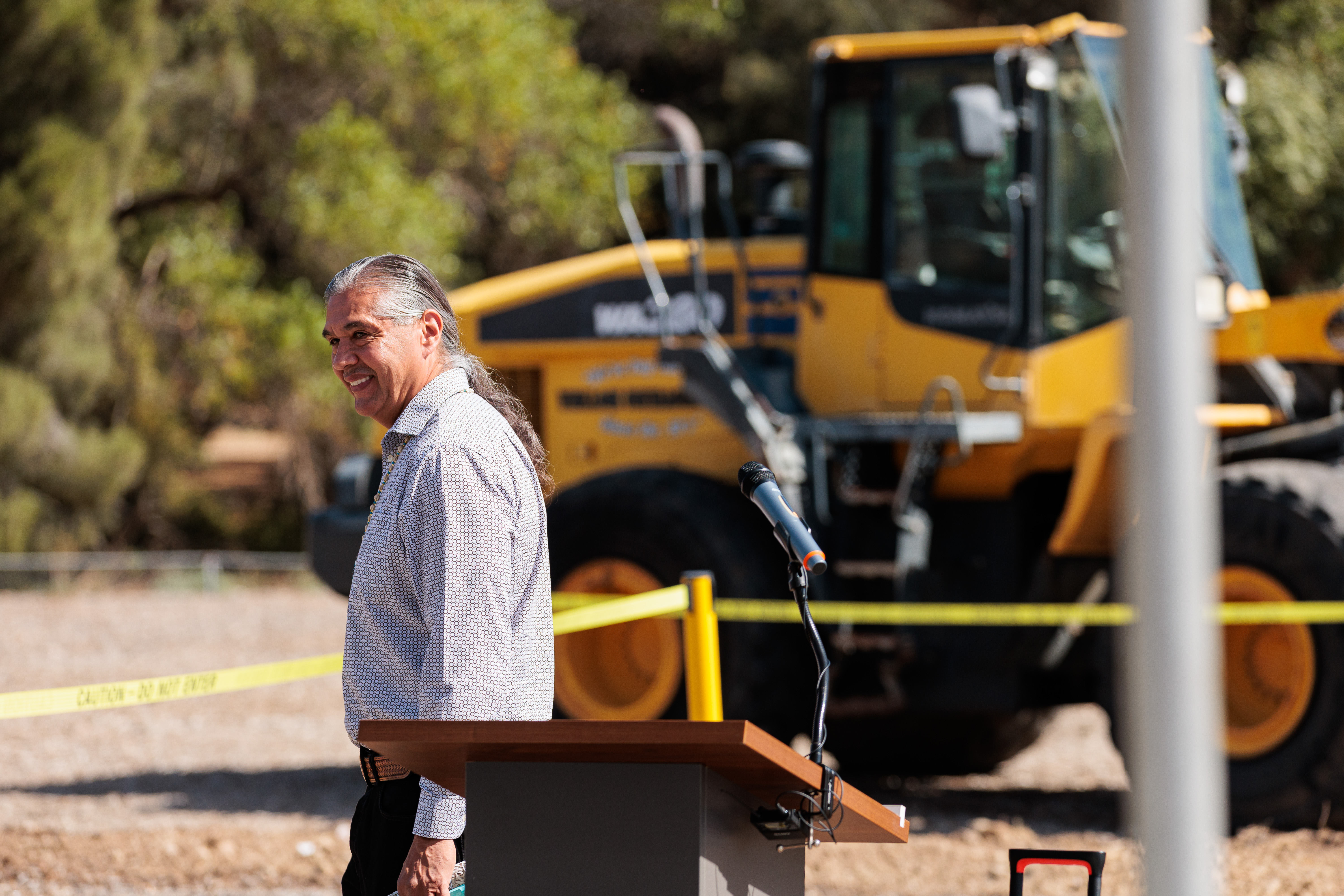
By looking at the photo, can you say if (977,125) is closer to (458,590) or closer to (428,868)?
(458,590)

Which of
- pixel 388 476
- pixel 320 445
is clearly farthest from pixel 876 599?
pixel 320 445

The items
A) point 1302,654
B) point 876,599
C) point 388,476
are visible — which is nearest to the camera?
point 388,476

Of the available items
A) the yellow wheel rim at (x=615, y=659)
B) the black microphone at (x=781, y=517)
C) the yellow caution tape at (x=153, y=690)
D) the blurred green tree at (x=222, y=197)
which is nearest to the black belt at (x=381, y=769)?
the black microphone at (x=781, y=517)

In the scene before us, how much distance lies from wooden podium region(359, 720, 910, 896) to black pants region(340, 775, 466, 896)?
0.86ft

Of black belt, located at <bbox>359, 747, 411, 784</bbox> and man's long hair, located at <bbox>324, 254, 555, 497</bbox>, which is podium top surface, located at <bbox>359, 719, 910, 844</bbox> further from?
man's long hair, located at <bbox>324, 254, 555, 497</bbox>

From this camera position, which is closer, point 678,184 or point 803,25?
point 678,184

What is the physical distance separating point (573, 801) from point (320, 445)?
62.5 ft

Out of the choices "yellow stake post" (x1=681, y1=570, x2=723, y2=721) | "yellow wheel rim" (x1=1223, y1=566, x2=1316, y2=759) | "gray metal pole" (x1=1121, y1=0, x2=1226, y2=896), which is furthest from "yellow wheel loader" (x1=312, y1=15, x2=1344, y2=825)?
"gray metal pole" (x1=1121, y1=0, x2=1226, y2=896)

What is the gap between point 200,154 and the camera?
20.0 metres

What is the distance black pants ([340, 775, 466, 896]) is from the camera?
277 centimetres

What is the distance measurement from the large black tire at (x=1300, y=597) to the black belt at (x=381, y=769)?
4578 mm

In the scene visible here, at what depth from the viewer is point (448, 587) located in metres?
2.61

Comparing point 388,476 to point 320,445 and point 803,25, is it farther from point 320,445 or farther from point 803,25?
point 803,25

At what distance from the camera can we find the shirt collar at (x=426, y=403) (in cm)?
279
